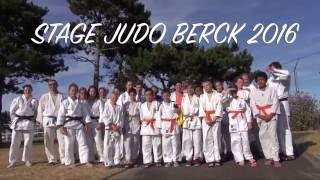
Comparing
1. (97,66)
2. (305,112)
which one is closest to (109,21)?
(97,66)

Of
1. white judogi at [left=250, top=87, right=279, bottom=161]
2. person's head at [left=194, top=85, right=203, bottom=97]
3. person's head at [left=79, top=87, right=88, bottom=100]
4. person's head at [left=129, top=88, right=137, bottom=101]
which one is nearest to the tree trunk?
person's head at [left=79, top=87, right=88, bottom=100]

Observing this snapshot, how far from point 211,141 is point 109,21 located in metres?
25.2

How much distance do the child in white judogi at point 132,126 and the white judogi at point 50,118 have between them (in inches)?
Result: 70.5

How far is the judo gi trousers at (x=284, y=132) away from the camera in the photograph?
12344 mm

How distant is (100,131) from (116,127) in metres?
1.07

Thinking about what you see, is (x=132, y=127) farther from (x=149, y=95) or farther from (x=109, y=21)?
(x=109, y=21)

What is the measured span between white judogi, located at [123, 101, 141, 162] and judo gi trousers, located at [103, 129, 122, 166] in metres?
0.24

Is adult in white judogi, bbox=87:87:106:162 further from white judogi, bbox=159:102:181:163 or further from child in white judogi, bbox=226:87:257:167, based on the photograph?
child in white judogi, bbox=226:87:257:167

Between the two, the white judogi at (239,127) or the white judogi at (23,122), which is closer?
the white judogi at (239,127)

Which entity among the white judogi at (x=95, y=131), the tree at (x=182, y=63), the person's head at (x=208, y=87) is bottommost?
the white judogi at (x=95, y=131)

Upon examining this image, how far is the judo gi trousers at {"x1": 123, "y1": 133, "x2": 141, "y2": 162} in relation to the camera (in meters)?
12.8

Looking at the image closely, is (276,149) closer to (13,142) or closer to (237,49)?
(13,142)

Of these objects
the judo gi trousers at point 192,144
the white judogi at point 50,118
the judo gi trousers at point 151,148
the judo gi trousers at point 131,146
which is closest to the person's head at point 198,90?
the judo gi trousers at point 192,144

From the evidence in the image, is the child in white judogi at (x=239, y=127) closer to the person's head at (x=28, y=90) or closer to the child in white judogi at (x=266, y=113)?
the child in white judogi at (x=266, y=113)
